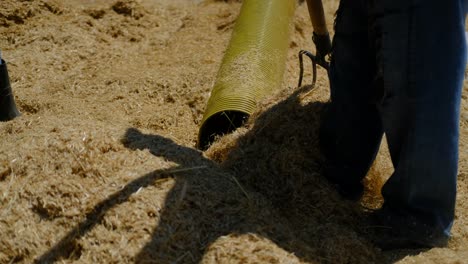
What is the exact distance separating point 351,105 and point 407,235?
2.37 ft

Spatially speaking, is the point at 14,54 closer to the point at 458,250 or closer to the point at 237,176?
the point at 237,176

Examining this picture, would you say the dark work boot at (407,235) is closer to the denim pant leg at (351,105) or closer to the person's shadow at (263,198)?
the person's shadow at (263,198)

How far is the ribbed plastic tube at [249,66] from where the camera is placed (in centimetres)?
430

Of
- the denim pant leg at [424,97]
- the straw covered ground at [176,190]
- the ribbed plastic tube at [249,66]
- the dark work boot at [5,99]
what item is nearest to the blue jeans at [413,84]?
the denim pant leg at [424,97]

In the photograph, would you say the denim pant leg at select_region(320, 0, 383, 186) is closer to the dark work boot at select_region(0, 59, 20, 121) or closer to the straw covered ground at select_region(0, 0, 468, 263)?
the straw covered ground at select_region(0, 0, 468, 263)

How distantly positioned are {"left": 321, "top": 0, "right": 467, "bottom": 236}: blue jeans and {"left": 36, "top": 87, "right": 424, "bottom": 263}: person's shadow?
0.36 meters

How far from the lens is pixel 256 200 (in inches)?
124

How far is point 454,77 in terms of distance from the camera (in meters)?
2.93

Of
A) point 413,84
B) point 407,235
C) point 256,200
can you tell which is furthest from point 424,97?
point 256,200

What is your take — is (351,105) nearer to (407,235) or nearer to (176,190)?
(407,235)

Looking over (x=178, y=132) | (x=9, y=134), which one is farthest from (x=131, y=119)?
(x=9, y=134)

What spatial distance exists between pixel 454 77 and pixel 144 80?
9.64 ft

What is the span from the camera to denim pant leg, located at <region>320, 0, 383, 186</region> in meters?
3.34

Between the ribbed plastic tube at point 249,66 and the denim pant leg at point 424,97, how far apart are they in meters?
1.32
